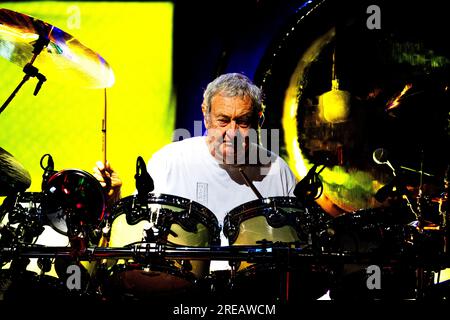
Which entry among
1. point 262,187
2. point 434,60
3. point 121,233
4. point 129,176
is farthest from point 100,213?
point 434,60

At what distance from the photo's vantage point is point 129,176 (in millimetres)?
3836

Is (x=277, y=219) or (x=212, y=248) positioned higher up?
(x=277, y=219)

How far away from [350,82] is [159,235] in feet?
6.67

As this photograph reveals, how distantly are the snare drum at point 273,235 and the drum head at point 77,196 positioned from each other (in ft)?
1.96

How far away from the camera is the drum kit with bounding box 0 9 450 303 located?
230 centimetres

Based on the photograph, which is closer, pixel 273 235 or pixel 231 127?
pixel 273 235

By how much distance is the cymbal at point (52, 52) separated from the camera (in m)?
2.80

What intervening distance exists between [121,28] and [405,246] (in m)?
2.53

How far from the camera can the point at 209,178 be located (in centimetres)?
327

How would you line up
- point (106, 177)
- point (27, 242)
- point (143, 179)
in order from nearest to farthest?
1. point (143, 179)
2. point (27, 242)
3. point (106, 177)

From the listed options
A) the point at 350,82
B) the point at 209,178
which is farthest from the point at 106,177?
the point at 350,82

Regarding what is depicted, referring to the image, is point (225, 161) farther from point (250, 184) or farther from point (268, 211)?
point (268, 211)

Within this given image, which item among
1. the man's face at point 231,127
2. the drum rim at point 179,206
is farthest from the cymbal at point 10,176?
the man's face at point 231,127
